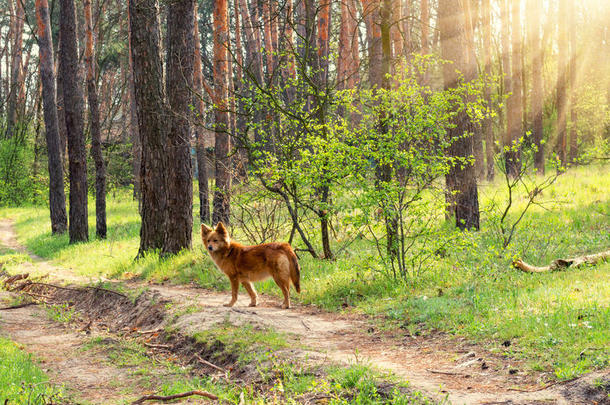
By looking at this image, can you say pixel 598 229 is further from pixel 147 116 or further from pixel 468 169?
pixel 147 116

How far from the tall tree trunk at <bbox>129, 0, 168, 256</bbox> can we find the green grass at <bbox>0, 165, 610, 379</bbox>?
3.63 ft

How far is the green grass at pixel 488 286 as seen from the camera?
5910 mm

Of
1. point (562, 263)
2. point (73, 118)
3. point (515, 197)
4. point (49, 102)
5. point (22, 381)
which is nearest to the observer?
point (22, 381)

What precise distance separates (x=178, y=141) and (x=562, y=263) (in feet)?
28.3

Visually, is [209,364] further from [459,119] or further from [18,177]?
[18,177]

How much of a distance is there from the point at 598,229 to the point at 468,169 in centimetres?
316

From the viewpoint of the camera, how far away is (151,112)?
1341cm

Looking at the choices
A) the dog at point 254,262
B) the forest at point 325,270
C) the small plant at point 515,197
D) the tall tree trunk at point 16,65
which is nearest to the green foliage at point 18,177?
the tall tree trunk at point 16,65

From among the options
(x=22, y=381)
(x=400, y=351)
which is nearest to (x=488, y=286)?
(x=400, y=351)

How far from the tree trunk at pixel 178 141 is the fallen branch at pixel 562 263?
7565 mm

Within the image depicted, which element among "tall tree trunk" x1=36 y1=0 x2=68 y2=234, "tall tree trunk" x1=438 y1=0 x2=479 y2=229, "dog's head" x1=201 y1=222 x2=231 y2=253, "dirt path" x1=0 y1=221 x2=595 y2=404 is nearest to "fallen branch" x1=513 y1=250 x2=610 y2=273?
"dirt path" x1=0 y1=221 x2=595 y2=404

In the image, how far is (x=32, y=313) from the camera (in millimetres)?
10375

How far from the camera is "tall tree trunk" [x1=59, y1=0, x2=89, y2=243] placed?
19562 millimetres

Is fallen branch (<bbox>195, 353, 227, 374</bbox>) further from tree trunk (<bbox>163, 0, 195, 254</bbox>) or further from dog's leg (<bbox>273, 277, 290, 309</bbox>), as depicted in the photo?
tree trunk (<bbox>163, 0, 195, 254</bbox>)
